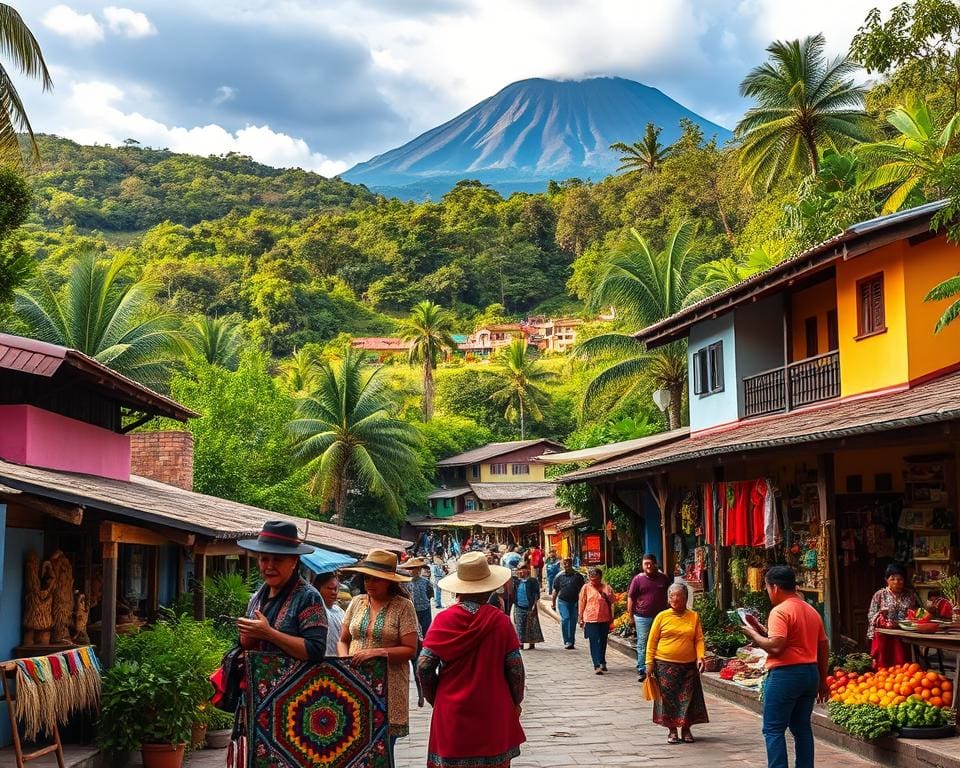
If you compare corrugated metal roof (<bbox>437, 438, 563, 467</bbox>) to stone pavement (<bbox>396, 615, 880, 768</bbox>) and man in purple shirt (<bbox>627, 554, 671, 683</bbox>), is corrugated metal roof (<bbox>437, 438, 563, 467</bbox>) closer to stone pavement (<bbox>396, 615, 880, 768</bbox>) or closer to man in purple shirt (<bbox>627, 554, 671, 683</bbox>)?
stone pavement (<bbox>396, 615, 880, 768</bbox>)

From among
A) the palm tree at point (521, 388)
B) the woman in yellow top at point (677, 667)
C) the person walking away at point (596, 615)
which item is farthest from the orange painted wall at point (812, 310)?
the palm tree at point (521, 388)

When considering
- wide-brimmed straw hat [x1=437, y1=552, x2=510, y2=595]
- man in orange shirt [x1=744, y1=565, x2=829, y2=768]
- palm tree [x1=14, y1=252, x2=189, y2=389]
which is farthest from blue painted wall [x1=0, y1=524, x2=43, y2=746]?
palm tree [x1=14, y1=252, x2=189, y2=389]

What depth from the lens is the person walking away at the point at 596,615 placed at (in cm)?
1783

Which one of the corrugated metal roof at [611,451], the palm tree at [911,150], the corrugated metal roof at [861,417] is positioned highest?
the palm tree at [911,150]

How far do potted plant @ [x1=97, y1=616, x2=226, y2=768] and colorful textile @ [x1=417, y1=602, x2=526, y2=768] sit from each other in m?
4.87

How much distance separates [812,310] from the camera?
2033 centimetres

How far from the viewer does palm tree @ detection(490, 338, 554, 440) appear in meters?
80.4

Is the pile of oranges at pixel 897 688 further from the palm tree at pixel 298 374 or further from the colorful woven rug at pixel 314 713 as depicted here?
the palm tree at pixel 298 374

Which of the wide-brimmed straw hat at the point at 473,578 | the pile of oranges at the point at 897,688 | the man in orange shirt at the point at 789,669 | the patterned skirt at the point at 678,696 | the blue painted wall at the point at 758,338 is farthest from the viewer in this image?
the blue painted wall at the point at 758,338

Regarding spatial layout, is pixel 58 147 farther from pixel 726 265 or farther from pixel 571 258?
pixel 726 265

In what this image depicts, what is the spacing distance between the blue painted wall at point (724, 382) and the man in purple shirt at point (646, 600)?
667 centimetres

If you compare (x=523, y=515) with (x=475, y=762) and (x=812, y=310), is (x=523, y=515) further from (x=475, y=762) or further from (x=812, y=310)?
(x=475, y=762)

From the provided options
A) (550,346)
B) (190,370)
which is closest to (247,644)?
(190,370)

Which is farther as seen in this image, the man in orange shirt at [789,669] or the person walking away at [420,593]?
the person walking away at [420,593]
